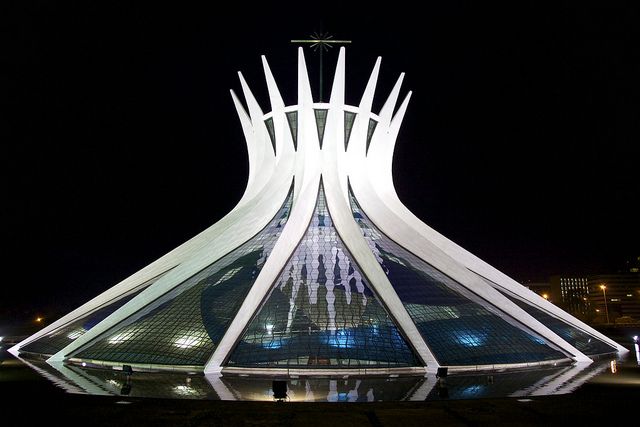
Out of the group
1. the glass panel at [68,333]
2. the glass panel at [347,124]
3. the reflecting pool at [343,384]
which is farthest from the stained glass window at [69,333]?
the glass panel at [347,124]

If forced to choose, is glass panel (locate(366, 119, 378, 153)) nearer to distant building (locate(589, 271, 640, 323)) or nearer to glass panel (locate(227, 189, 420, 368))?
glass panel (locate(227, 189, 420, 368))

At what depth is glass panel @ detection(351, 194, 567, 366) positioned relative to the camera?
1716 centimetres

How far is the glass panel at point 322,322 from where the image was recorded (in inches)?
636

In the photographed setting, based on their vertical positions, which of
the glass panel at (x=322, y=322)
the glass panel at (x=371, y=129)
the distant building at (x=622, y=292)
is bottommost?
the distant building at (x=622, y=292)

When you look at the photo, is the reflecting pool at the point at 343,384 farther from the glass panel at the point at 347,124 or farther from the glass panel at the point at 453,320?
the glass panel at the point at 347,124

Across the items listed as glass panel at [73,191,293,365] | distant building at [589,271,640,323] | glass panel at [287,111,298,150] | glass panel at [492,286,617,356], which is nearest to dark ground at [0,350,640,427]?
glass panel at [73,191,293,365]

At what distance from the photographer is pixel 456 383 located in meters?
13.8

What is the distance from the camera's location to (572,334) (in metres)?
21.0

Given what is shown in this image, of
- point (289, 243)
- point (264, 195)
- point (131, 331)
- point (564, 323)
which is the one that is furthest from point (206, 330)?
point (564, 323)

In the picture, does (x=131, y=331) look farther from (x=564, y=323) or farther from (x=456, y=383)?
(x=564, y=323)

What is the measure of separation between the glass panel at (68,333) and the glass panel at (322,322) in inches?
303

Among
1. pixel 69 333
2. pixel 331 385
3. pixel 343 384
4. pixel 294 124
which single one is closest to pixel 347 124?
pixel 294 124

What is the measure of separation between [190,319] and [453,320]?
10.1 m

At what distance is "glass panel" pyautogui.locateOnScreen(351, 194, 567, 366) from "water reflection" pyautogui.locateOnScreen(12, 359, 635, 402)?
1399 mm
